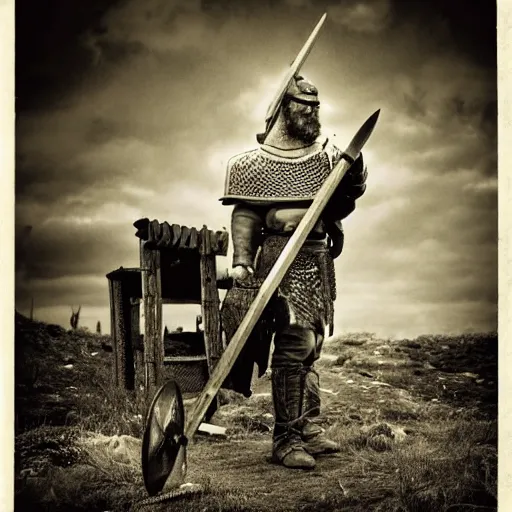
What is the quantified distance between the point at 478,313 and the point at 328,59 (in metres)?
1.46

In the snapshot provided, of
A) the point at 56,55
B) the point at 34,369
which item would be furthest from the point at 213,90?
the point at 34,369

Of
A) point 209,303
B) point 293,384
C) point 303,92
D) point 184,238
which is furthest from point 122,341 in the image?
point 303,92

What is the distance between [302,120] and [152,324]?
1.22 metres

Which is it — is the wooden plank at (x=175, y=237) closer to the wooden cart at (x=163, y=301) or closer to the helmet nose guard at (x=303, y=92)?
the wooden cart at (x=163, y=301)

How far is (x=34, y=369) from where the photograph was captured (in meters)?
4.58

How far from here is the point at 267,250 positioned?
4586 mm

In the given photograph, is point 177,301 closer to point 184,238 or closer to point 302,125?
point 184,238

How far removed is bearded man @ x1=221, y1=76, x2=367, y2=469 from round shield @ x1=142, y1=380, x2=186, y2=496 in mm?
343

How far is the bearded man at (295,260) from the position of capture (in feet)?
14.8

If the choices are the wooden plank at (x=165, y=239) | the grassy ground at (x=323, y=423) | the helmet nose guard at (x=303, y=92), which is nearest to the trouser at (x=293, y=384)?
the grassy ground at (x=323, y=423)

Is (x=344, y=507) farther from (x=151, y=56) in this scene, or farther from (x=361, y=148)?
(x=151, y=56)

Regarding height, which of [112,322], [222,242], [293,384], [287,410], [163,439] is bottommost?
[163,439]

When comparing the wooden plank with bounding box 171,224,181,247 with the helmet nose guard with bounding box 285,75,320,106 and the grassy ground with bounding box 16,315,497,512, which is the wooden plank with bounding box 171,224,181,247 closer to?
the grassy ground with bounding box 16,315,497,512

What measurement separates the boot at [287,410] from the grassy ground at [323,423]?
0.33 ft
